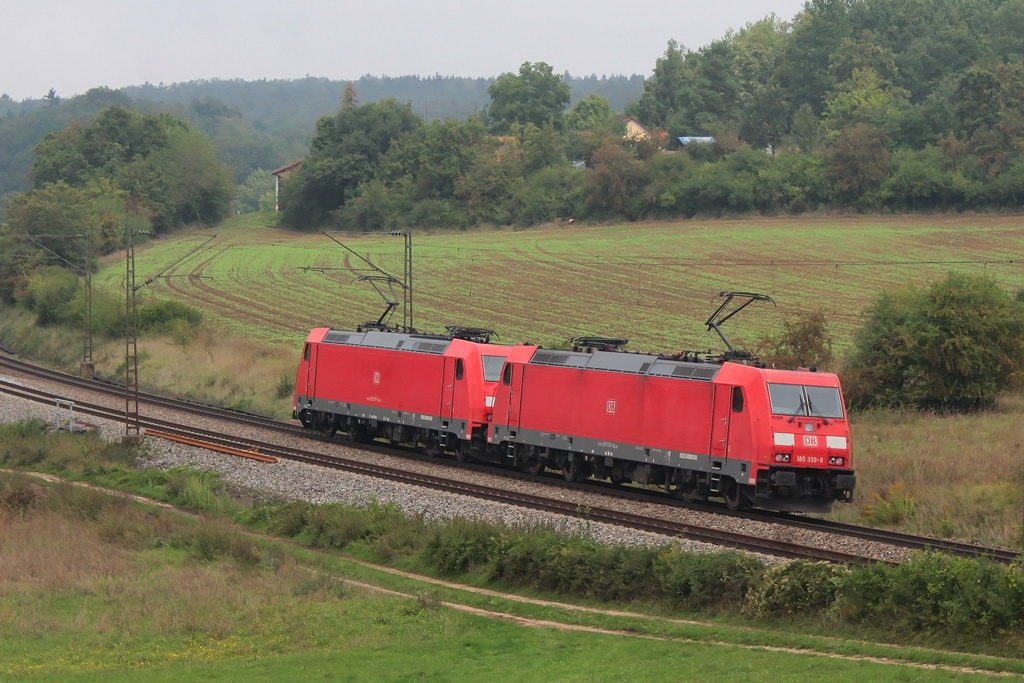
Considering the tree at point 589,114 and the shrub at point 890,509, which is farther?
the tree at point 589,114

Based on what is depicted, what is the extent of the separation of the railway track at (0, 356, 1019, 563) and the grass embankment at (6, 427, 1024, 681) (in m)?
3.04

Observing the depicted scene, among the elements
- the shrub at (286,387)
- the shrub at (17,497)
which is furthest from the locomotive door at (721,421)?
the shrub at (286,387)

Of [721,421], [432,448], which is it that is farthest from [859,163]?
[721,421]

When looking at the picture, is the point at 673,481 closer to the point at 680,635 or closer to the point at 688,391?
the point at 688,391

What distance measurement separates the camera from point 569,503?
1086 inches

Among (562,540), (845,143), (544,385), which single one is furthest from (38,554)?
(845,143)

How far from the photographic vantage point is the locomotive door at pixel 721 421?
2672cm

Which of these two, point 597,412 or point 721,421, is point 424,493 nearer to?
point 597,412

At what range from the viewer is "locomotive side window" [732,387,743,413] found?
2638 centimetres

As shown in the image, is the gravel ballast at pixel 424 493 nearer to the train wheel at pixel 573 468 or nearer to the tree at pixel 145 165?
the train wheel at pixel 573 468

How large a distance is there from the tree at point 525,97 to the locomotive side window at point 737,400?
120149 mm

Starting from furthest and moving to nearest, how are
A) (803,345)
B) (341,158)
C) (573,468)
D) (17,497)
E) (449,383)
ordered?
(341,158) → (803,345) → (449,383) → (573,468) → (17,497)

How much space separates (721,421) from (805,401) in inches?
71.6

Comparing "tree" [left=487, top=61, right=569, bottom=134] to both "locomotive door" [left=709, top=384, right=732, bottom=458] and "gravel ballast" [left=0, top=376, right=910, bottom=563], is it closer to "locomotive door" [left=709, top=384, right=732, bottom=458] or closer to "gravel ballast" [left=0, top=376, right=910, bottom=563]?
"gravel ballast" [left=0, top=376, right=910, bottom=563]
